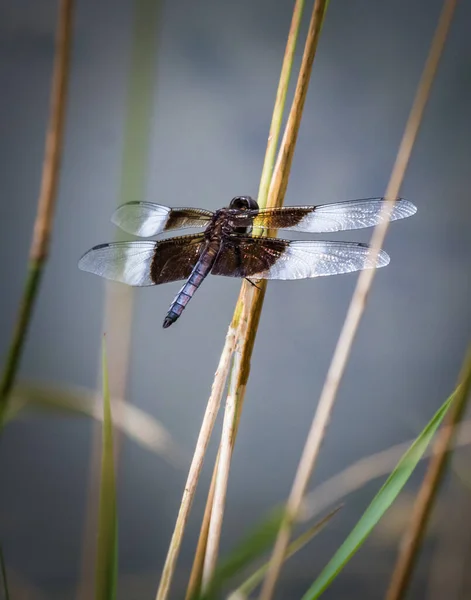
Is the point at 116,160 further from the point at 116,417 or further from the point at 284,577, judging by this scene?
the point at 116,417

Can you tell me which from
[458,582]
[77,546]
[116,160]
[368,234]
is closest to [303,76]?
[458,582]

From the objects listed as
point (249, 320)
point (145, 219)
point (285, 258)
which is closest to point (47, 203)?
point (249, 320)

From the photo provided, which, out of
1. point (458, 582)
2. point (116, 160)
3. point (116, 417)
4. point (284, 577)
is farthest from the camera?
point (116, 160)

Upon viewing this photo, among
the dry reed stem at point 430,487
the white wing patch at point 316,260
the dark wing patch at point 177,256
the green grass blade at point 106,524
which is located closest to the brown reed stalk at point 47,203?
the green grass blade at point 106,524

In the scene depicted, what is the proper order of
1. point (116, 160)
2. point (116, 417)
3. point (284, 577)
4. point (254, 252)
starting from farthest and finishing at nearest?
point (116, 160) < point (284, 577) < point (254, 252) < point (116, 417)

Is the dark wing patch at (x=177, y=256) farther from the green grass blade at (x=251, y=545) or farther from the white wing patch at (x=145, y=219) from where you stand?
the green grass blade at (x=251, y=545)

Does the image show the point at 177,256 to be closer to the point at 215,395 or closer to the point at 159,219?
the point at 159,219

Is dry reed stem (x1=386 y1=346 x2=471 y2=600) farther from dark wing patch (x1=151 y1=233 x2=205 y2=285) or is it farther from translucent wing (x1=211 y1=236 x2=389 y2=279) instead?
dark wing patch (x1=151 y1=233 x2=205 y2=285)
